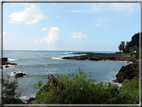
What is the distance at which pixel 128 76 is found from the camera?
37.6 feet

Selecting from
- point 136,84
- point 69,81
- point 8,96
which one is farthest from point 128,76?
point 8,96

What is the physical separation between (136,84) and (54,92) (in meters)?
3.13

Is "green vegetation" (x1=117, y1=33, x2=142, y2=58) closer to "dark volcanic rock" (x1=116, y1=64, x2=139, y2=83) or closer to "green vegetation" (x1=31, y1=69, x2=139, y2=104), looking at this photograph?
"dark volcanic rock" (x1=116, y1=64, x2=139, y2=83)

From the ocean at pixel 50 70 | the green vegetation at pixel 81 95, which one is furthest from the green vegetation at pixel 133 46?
the green vegetation at pixel 81 95

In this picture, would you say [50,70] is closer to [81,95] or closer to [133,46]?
[81,95]

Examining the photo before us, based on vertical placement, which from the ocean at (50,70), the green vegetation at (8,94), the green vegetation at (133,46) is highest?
the green vegetation at (133,46)

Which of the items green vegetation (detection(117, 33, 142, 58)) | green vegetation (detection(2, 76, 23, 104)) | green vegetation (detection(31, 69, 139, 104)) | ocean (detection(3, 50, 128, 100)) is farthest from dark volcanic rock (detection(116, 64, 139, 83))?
green vegetation (detection(2, 76, 23, 104))

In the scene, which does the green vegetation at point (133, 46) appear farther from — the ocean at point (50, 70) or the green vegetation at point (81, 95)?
the green vegetation at point (81, 95)

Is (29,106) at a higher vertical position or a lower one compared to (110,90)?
lower

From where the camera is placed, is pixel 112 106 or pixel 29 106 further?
pixel 29 106

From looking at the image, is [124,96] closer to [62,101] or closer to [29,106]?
[62,101]

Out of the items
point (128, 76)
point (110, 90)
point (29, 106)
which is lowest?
→ point (128, 76)

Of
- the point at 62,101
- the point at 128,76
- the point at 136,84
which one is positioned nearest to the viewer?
the point at 62,101

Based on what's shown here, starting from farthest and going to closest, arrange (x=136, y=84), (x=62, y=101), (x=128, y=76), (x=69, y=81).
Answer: (x=128, y=76)
(x=136, y=84)
(x=69, y=81)
(x=62, y=101)
